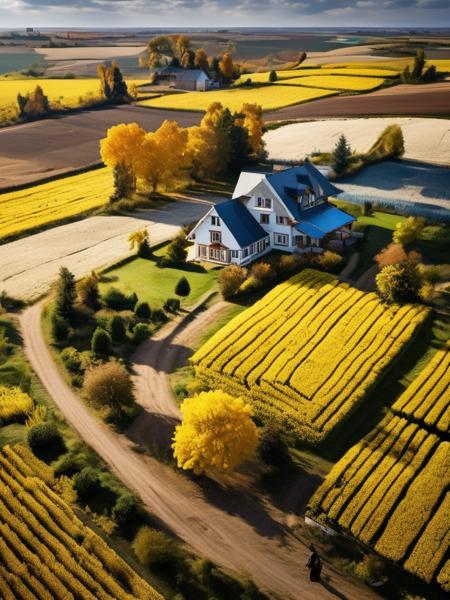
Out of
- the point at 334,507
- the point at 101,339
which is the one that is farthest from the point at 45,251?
the point at 334,507

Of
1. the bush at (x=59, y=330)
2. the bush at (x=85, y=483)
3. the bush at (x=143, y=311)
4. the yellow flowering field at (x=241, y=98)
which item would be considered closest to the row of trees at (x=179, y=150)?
the bush at (x=143, y=311)

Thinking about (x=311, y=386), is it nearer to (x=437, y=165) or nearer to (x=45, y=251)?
(x=45, y=251)

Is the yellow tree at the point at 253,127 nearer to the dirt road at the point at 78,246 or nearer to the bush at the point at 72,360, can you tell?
the dirt road at the point at 78,246

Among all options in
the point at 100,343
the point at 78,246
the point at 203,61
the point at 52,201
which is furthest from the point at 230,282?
the point at 203,61

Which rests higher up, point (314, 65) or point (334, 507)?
point (314, 65)

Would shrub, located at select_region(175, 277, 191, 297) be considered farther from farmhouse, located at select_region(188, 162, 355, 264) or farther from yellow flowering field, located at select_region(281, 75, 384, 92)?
yellow flowering field, located at select_region(281, 75, 384, 92)

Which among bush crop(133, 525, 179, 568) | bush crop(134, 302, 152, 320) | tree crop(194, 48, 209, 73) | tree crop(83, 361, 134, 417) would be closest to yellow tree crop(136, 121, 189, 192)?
bush crop(134, 302, 152, 320)

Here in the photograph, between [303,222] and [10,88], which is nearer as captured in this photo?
[303,222]
